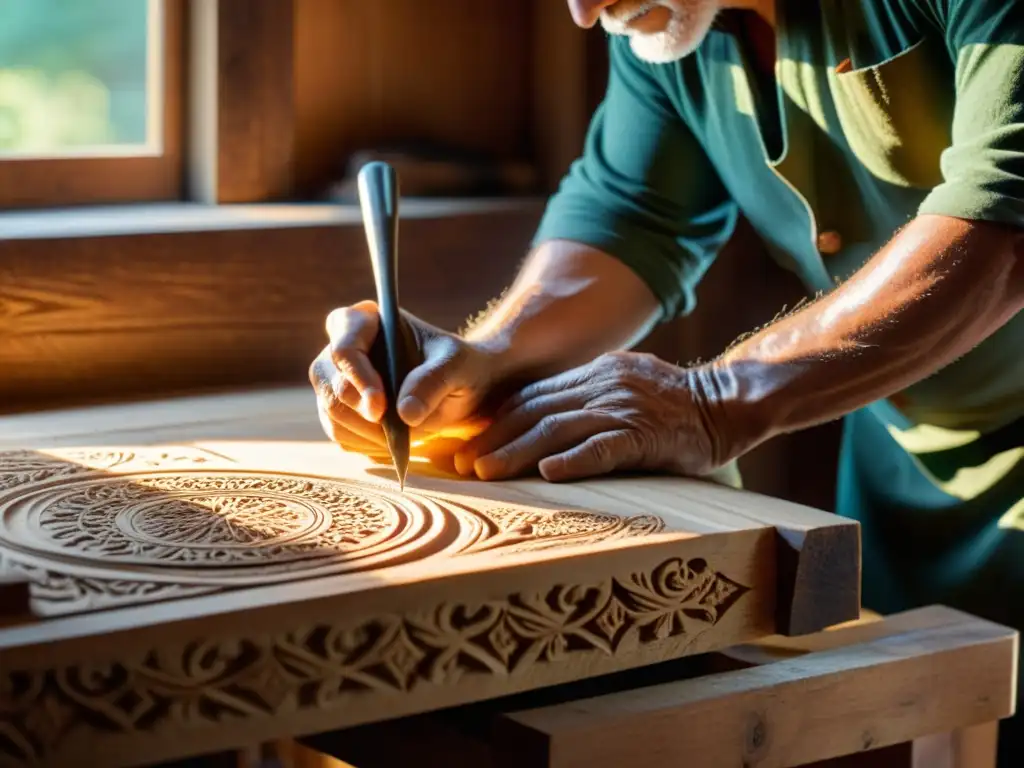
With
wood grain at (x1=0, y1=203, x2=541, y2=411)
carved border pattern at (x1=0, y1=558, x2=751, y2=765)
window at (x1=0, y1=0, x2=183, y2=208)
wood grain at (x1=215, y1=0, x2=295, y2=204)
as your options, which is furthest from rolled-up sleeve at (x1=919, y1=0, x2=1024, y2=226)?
window at (x1=0, y1=0, x2=183, y2=208)

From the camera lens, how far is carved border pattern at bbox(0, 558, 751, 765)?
0.92 metres

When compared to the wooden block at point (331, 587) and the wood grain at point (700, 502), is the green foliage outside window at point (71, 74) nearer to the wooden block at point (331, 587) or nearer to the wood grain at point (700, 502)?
the wood grain at point (700, 502)

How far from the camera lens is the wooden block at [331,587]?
3.11 feet

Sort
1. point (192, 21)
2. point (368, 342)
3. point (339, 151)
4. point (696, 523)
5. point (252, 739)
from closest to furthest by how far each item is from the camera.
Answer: point (252, 739), point (696, 523), point (368, 342), point (192, 21), point (339, 151)

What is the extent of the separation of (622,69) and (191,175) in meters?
0.61

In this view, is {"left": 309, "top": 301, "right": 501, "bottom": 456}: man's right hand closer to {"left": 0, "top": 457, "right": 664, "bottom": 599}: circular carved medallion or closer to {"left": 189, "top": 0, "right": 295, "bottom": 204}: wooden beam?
{"left": 0, "top": 457, "right": 664, "bottom": 599}: circular carved medallion

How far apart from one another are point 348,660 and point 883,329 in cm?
57

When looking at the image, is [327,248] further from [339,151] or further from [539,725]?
[539,725]

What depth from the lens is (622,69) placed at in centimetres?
176

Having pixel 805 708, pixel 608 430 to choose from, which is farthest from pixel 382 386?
pixel 805 708

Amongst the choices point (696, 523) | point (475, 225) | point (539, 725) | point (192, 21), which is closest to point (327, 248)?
point (475, 225)

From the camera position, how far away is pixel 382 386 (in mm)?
1362

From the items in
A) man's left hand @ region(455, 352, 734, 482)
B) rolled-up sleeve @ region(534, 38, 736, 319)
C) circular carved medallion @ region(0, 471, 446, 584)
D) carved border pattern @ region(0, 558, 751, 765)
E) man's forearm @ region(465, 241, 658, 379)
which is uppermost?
rolled-up sleeve @ region(534, 38, 736, 319)

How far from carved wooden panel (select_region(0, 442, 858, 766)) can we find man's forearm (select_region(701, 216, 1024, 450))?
97mm
